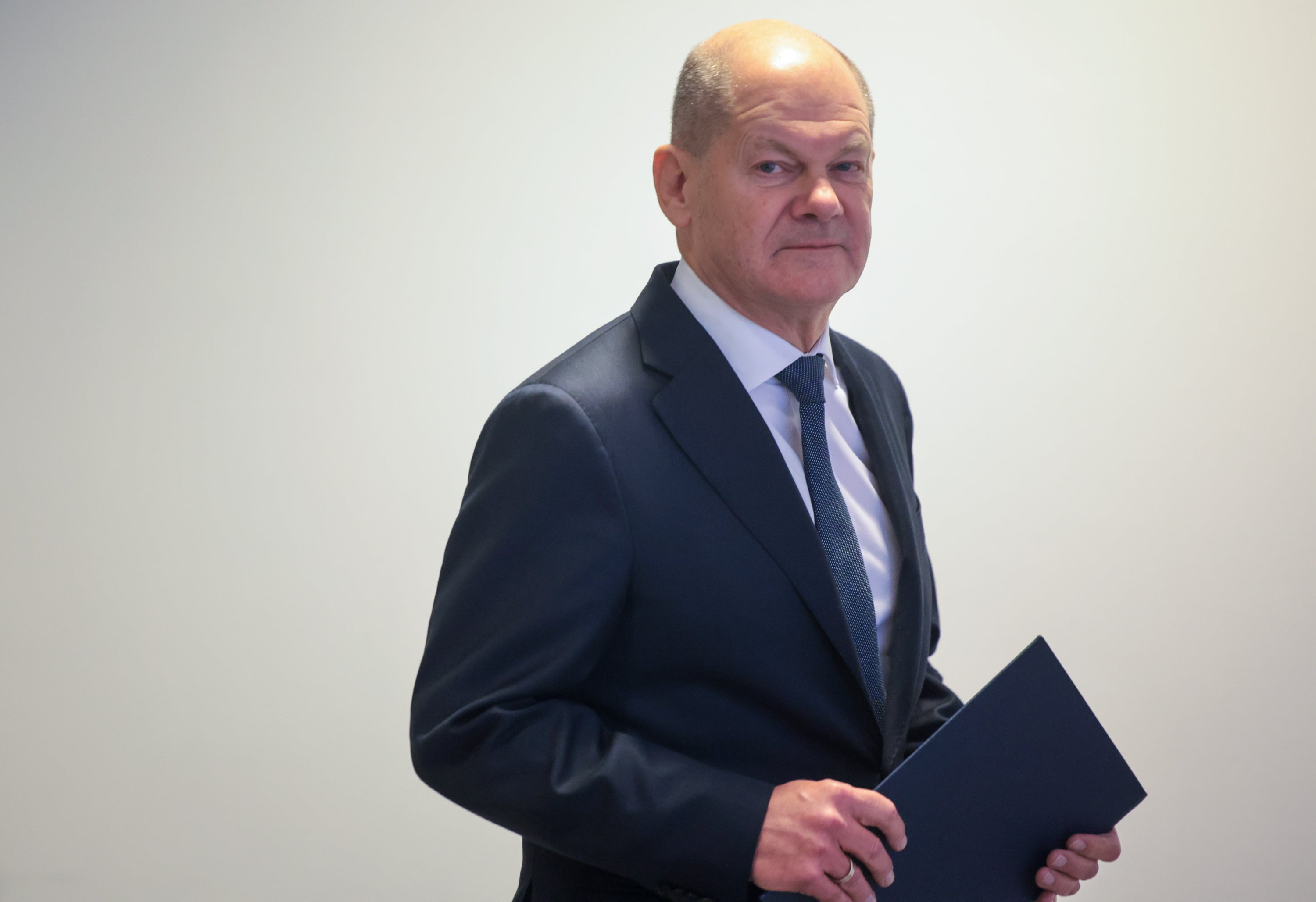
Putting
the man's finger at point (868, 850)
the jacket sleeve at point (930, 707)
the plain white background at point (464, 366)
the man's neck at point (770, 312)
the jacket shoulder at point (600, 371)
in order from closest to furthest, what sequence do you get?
the man's finger at point (868, 850) → the jacket shoulder at point (600, 371) → the man's neck at point (770, 312) → the jacket sleeve at point (930, 707) → the plain white background at point (464, 366)

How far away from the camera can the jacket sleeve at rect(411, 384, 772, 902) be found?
1.03 meters

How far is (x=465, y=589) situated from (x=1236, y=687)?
7.22 feet

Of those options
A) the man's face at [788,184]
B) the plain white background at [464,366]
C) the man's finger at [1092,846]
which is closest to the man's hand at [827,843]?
the man's finger at [1092,846]

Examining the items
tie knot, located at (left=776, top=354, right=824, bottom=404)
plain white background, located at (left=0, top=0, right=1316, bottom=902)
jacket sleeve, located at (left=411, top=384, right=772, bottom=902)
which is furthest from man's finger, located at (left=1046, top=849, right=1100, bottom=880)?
plain white background, located at (left=0, top=0, right=1316, bottom=902)

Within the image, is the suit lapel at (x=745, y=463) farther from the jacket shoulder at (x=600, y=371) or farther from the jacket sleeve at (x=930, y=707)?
the jacket sleeve at (x=930, y=707)

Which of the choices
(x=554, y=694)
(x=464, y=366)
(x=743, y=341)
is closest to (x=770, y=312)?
(x=743, y=341)

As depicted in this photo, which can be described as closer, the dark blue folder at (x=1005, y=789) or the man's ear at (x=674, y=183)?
the dark blue folder at (x=1005, y=789)

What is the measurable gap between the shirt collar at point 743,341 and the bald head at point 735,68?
0.55 feet

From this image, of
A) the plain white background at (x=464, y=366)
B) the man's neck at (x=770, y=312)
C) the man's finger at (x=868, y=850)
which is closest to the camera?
the man's finger at (x=868, y=850)

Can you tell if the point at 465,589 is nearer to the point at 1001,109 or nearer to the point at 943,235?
the point at 943,235

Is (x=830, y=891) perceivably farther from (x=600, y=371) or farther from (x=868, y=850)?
(x=600, y=371)

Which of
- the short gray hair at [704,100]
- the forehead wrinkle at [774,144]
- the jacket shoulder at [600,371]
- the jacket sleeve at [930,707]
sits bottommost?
the jacket sleeve at [930,707]

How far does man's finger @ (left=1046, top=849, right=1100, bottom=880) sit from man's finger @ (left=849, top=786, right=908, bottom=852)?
28cm

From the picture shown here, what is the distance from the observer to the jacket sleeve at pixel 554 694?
1032 millimetres
